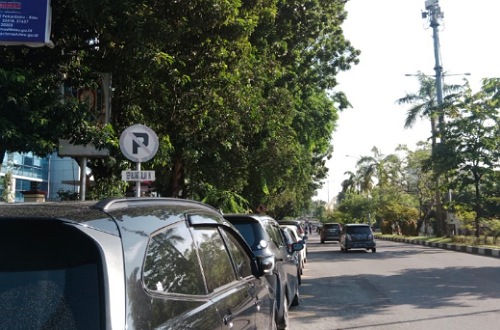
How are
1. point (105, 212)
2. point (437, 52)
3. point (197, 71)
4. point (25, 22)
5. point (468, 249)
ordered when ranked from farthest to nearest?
point (437, 52) < point (468, 249) < point (197, 71) < point (25, 22) < point (105, 212)

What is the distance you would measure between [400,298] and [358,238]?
15015 mm

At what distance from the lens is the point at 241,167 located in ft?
56.5

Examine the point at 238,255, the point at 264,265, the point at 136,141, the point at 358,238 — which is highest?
the point at 136,141

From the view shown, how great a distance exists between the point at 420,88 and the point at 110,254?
125 feet

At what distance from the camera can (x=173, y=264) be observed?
252cm

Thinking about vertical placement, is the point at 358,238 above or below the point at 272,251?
below

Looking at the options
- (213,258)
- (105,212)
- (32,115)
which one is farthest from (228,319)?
(32,115)

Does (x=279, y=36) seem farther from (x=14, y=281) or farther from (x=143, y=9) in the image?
(x=14, y=281)

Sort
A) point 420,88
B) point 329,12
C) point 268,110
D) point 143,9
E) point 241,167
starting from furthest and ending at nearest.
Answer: point 420,88 → point 329,12 → point 241,167 → point 268,110 → point 143,9

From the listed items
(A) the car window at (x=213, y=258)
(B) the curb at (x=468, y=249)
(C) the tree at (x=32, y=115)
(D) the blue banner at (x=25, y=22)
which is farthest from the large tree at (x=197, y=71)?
(B) the curb at (x=468, y=249)

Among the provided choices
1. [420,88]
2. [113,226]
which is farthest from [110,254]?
[420,88]

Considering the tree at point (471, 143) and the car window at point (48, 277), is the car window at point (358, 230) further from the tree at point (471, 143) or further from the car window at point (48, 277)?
the car window at point (48, 277)

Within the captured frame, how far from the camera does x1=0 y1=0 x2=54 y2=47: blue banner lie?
798cm

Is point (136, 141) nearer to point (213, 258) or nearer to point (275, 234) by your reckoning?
point (275, 234)
